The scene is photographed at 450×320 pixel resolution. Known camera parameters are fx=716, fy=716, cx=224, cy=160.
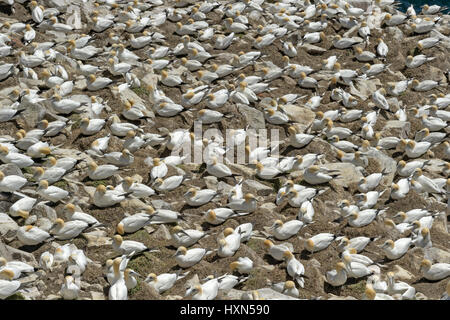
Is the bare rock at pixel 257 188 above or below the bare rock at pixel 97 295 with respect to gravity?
above

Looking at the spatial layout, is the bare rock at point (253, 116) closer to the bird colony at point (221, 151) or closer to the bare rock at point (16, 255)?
the bird colony at point (221, 151)

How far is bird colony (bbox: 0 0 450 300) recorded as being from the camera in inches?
583

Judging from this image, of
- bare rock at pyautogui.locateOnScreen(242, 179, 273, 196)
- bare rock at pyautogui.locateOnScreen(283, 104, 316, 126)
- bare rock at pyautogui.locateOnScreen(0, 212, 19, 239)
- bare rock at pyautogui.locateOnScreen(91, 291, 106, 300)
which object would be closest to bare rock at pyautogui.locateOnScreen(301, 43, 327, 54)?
bare rock at pyautogui.locateOnScreen(283, 104, 316, 126)

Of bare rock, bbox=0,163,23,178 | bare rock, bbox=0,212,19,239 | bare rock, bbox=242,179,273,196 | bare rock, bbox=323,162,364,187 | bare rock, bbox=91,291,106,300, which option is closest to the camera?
bare rock, bbox=91,291,106,300

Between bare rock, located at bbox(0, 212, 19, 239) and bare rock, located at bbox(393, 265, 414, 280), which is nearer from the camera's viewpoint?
bare rock, located at bbox(0, 212, 19, 239)

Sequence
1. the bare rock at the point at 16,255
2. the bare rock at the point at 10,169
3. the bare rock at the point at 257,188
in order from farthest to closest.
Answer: the bare rock at the point at 257,188
the bare rock at the point at 10,169
the bare rock at the point at 16,255

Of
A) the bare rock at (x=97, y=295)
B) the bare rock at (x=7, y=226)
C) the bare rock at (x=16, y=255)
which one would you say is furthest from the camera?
the bare rock at (x=7, y=226)

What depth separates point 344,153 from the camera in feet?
66.1

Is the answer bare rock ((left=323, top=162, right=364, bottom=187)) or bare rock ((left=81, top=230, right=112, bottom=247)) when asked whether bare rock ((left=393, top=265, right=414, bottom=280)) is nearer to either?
bare rock ((left=323, top=162, right=364, bottom=187))

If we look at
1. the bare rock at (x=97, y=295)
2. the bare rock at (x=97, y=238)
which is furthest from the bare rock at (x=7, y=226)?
the bare rock at (x=97, y=295)

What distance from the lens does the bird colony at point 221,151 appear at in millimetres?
14812

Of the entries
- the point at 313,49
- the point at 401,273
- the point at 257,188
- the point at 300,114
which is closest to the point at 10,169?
the point at 257,188

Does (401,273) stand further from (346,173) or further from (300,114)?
(300,114)

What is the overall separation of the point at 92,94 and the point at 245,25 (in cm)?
803
